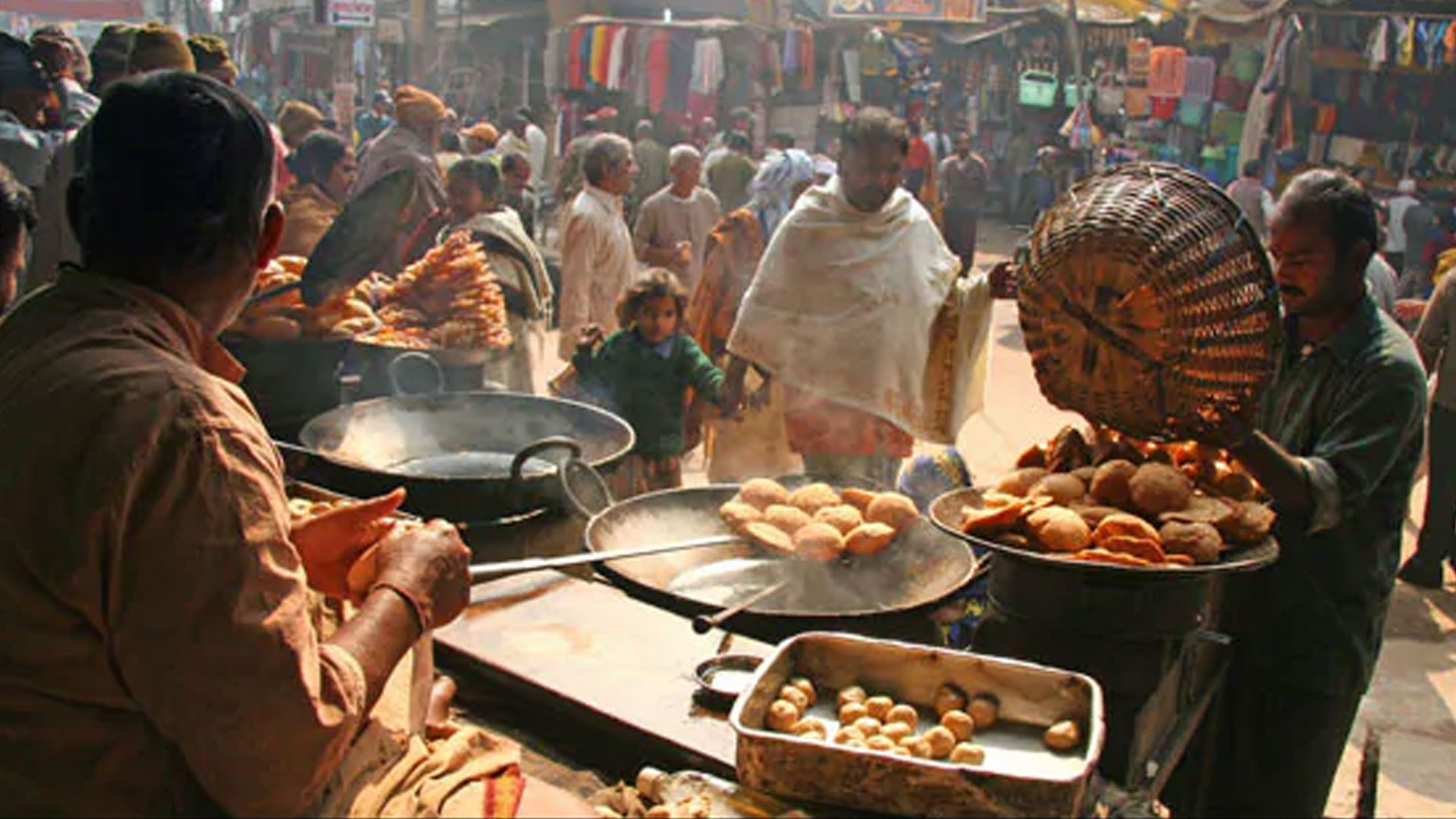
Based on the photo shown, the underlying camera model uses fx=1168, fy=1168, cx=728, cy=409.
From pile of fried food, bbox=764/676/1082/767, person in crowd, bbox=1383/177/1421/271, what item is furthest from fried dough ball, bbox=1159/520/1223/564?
person in crowd, bbox=1383/177/1421/271

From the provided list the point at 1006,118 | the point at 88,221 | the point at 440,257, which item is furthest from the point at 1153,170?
the point at 1006,118

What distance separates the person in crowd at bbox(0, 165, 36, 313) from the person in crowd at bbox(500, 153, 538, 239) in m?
8.49

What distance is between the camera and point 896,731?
7.59 feet

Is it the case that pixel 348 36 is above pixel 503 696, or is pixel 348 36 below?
above

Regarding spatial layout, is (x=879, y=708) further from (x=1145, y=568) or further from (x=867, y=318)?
(x=867, y=318)

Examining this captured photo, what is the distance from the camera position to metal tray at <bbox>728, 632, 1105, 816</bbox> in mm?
2049

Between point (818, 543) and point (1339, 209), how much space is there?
65.9 inches

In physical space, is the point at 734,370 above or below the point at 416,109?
below

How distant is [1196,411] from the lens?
2.81 meters

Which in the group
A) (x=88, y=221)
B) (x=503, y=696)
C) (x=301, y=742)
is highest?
(x=88, y=221)

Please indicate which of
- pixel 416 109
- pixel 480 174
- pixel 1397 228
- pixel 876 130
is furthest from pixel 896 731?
pixel 1397 228

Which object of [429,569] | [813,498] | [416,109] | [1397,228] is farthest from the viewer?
[1397,228]

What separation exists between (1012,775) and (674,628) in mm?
1305

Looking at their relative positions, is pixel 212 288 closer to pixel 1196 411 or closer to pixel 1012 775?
pixel 1012 775
